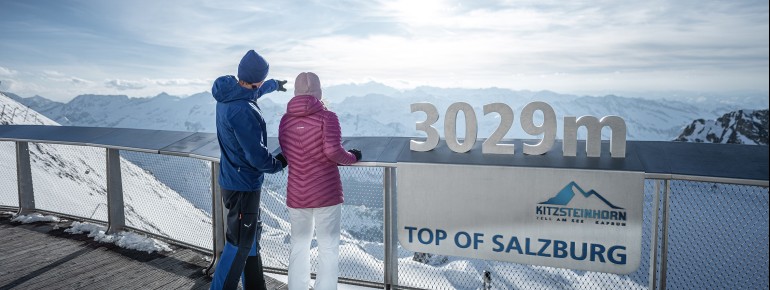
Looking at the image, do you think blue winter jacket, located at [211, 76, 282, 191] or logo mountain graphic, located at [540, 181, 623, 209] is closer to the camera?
blue winter jacket, located at [211, 76, 282, 191]

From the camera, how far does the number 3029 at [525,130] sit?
358 centimetres

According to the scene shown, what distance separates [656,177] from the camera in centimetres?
333

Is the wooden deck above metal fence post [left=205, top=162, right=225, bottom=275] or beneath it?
beneath

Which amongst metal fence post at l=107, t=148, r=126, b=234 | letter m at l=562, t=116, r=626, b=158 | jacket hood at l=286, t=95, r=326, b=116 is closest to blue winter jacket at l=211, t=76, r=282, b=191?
jacket hood at l=286, t=95, r=326, b=116

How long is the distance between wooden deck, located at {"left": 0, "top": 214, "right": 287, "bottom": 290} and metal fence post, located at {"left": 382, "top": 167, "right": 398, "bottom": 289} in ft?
3.31

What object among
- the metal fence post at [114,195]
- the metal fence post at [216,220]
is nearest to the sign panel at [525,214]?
the metal fence post at [216,220]

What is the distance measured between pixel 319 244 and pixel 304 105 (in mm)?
1032

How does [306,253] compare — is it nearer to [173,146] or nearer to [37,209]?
[173,146]

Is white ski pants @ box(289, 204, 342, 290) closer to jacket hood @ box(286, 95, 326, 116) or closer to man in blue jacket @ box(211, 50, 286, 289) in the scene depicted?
man in blue jacket @ box(211, 50, 286, 289)

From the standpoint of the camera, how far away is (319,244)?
3607 mm

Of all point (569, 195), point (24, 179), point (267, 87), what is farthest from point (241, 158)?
point (24, 179)

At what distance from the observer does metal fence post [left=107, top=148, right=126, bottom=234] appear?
18.2 ft

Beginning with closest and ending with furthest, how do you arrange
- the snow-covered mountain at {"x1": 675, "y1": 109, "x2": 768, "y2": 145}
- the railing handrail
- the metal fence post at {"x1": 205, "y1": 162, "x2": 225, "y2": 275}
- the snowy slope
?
the railing handrail, the metal fence post at {"x1": 205, "y1": 162, "x2": 225, "y2": 275}, the snowy slope, the snow-covered mountain at {"x1": 675, "y1": 109, "x2": 768, "y2": 145}

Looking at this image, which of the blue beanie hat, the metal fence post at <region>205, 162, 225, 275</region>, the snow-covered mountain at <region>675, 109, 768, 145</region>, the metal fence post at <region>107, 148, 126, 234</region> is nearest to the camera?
the blue beanie hat
